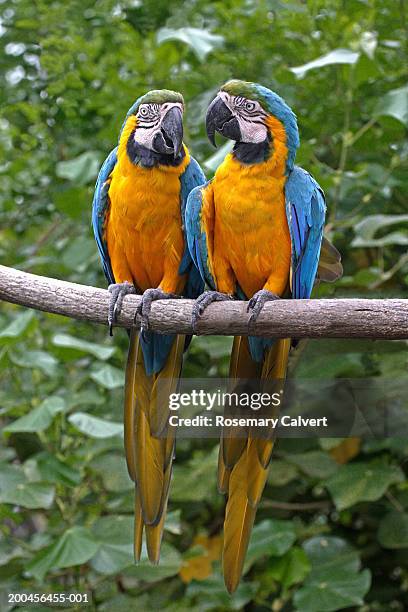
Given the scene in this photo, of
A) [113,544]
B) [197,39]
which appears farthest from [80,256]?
[113,544]

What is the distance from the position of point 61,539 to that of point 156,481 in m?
0.40

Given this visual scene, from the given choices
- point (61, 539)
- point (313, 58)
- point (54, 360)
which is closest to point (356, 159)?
point (313, 58)

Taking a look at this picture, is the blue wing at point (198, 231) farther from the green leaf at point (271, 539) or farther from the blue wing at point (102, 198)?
the green leaf at point (271, 539)

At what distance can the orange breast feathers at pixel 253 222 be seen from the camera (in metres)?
1.40

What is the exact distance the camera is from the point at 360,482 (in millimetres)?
1868

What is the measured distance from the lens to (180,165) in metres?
1.49

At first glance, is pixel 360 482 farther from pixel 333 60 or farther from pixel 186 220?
pixel 333 60

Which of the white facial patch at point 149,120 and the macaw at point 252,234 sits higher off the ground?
the white facial patch at point 149,120

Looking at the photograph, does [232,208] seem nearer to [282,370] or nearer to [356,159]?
[282,370]

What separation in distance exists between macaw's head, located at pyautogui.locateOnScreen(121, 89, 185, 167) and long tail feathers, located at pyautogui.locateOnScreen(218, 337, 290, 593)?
38cm

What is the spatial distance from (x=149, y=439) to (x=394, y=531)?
80 centimetres


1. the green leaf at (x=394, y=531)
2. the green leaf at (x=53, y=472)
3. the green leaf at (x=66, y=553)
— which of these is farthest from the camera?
the green leaf at (x=394, y=531)

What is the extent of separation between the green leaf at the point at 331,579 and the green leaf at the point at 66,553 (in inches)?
19.6

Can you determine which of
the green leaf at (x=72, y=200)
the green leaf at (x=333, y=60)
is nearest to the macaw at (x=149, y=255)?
the green leaf at (x=333, y=60)
